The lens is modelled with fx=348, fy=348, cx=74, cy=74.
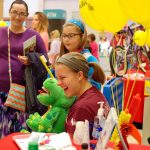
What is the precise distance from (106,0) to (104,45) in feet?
28.4

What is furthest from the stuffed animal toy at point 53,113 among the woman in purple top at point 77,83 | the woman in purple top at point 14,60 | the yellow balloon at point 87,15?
the woman in purple top at point 14,60

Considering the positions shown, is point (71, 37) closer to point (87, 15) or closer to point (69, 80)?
point (87, 15)

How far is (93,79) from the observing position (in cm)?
225

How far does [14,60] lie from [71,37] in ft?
1.87

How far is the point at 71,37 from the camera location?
2537 mm

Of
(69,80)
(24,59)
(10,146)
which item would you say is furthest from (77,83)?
→ (24,59)

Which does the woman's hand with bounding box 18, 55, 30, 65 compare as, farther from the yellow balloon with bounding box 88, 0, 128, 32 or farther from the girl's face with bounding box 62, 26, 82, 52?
the yellow balloon with bounding box 88, 0, 128, 32

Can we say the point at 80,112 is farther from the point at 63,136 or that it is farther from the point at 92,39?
the point at 92,39

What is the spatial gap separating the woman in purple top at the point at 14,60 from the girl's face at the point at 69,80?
2.58 feet

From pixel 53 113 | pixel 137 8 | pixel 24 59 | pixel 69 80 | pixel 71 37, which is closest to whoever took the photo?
pixel 137 8

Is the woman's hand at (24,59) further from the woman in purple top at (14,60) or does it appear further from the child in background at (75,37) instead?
the child in background at (75,37)

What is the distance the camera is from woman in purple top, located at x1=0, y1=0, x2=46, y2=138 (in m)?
2.81

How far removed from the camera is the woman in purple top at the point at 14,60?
9.21 feet

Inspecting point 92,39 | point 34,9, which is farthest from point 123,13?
point 34,9
